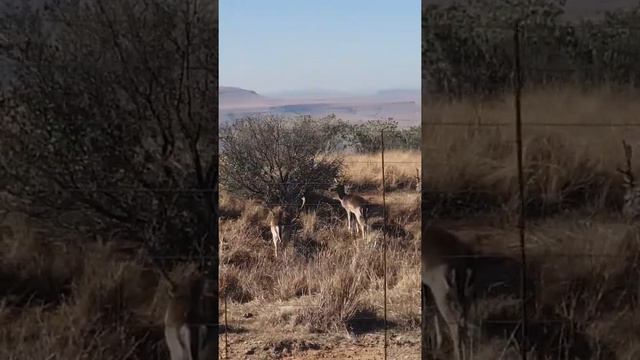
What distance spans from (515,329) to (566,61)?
44.3 inches

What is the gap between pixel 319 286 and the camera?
25.3 feet

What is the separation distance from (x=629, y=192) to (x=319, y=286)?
458 cm

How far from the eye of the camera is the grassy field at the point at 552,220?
3.40m

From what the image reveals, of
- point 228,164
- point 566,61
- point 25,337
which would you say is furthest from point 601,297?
point 228,164

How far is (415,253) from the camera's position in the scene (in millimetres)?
8797

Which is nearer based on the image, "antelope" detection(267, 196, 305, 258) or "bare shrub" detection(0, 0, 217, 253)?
"bare shrub" detection(0, 0, 217, 253)

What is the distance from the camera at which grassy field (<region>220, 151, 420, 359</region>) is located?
672 centimetres

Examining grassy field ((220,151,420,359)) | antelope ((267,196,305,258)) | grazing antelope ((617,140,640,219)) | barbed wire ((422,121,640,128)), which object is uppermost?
barbed wire ((422,121,640,128))

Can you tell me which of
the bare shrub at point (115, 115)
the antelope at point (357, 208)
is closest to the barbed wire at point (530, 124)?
the bare shrub at point (115, 115)

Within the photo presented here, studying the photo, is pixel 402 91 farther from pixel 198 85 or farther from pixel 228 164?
pixel 198 85

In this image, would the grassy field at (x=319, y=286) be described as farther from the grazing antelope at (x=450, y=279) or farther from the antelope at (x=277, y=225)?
the grazing antelope at (x=450, y=279)

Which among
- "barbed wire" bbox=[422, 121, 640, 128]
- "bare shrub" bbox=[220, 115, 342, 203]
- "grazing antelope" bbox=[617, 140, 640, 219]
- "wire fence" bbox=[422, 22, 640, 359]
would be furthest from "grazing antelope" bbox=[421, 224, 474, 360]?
"bare shrub" bbox=[220, 115, 342, 203]

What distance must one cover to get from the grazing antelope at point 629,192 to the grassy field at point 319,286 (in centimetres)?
287

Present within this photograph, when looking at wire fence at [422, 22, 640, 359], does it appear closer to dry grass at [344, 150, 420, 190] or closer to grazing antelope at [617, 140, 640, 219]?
grazing antelope at [617, 140, 640, 219]
